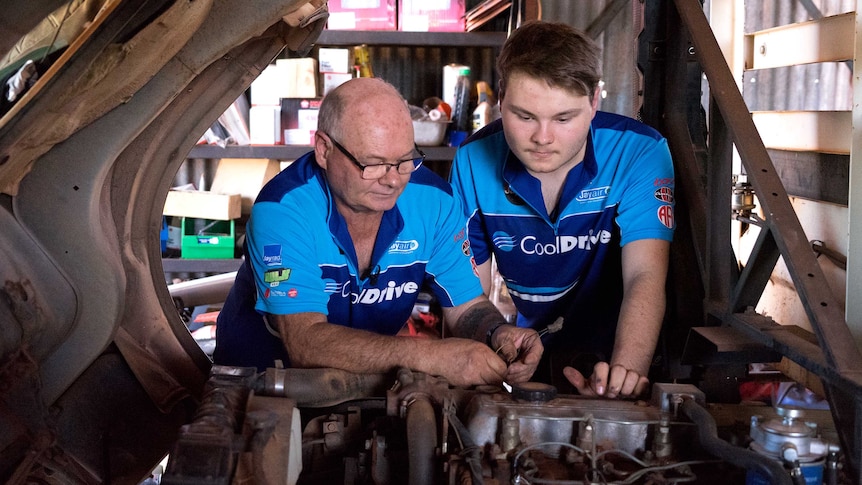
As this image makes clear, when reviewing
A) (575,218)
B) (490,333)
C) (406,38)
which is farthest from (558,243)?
(406,38)

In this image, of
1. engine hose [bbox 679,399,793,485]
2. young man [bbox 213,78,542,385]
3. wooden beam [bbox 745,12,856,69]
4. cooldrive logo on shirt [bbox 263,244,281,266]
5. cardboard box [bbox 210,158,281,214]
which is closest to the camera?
engine hose [bbox 679,399,793,485]

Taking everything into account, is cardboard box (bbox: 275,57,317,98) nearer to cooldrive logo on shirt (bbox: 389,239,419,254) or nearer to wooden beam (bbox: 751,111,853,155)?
wooden beam (bbox: 751,111,853,155)

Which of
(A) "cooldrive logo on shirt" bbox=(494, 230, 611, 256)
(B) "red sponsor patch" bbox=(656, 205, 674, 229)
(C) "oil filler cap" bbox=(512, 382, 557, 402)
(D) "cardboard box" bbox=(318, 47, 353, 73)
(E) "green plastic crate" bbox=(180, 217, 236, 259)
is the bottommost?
(E) "green plastic crate" bbox=(180, 217, 236, 259)

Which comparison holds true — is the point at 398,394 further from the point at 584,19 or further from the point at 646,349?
the point at 584,19

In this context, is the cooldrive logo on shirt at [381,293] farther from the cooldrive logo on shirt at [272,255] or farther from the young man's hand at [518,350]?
the young man's hand at [518,350]

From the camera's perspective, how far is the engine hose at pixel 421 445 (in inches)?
58.5

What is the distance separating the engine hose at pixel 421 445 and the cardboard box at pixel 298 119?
3739 millimetres

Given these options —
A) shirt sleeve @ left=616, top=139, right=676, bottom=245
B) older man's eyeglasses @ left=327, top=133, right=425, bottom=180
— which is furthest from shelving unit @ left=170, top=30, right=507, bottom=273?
older man's eyeglasses @ left=327, top=133, right=425, bottom=180

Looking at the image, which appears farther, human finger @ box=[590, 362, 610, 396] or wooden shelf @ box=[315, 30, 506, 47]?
wooden shelf @ box=[315, 30, 506, 47]

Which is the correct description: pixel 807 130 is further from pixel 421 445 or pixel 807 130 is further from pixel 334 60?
pixel 334 60

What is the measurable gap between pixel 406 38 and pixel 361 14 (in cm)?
33

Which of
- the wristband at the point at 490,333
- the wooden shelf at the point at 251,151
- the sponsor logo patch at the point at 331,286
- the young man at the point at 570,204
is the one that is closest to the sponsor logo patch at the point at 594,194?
the young man at the point at 570,204

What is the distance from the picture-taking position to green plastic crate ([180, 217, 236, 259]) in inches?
204

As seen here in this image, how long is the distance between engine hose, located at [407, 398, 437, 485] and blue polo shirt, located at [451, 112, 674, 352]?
100cm
